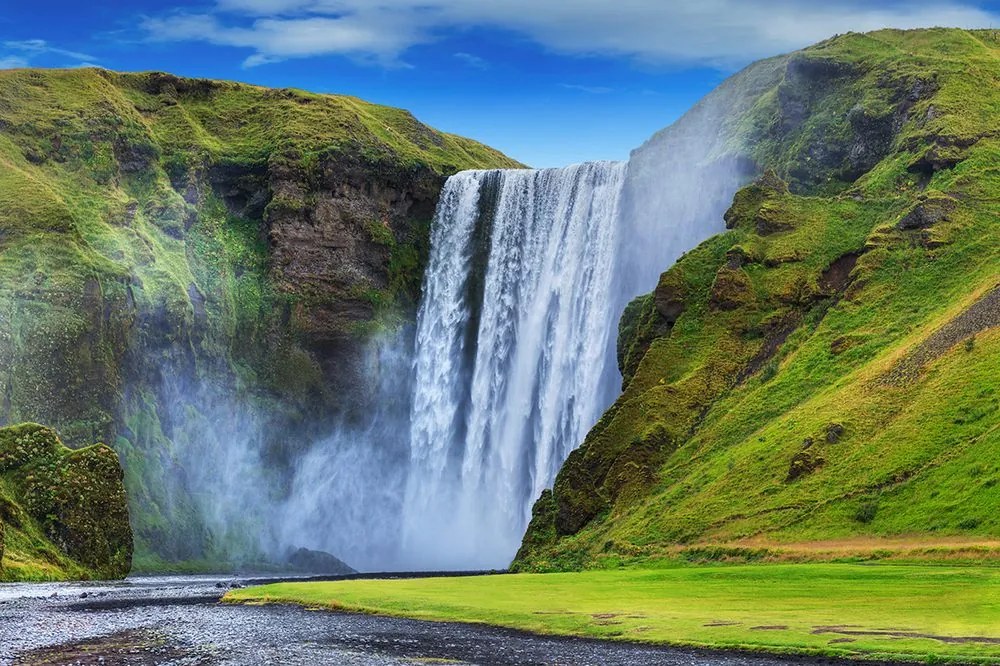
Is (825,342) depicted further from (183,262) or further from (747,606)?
(183,262)

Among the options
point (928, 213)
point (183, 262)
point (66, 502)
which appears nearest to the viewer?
point (928, 213)

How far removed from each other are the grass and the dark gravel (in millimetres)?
1547

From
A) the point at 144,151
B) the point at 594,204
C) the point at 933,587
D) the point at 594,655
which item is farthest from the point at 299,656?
the point at 144,151

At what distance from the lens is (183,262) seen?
140 metres

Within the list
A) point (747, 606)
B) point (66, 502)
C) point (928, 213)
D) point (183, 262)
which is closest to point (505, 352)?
point (183, 262)

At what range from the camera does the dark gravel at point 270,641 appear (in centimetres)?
3847

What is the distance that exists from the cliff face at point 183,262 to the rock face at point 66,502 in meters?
14.5

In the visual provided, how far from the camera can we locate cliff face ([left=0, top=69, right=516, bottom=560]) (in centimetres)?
12112

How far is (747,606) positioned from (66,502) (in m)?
71.1

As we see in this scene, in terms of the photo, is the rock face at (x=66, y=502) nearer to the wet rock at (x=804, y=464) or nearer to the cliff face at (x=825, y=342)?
the cliff face at (x=825, y=342)

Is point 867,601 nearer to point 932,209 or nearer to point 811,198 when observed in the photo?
point 932,209

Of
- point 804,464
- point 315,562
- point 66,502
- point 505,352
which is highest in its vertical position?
point 505,352

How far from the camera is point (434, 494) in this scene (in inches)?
4975

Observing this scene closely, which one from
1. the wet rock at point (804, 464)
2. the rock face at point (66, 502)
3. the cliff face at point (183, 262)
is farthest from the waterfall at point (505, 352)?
the wet rock at point (804, 464)
